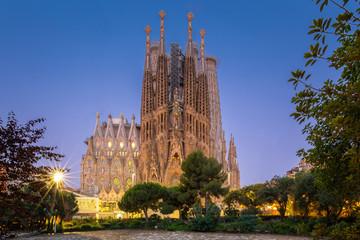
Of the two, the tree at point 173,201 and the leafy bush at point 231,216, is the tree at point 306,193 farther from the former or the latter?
the tree at point 173,201

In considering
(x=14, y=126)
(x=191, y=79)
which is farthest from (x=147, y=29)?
(x=14, y=126)

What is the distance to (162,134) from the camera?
59688 mm

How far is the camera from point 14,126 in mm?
8234

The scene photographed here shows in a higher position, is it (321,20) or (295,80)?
(321,20)

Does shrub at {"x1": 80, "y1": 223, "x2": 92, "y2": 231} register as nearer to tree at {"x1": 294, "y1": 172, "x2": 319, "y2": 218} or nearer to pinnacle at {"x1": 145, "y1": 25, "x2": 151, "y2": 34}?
tree at {"x1": 294, "y1": 172, "x2": 319, "y2": 218}

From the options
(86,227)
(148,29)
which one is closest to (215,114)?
(148,29)

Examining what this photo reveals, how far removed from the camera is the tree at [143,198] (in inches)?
1319

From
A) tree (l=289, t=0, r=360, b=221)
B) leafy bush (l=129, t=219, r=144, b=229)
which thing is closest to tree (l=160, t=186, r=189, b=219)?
leafy bush (l=129, t=219, r=144, b=229)

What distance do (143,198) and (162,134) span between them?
26.8 metres

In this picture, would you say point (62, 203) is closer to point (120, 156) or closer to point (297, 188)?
point (297, 188)

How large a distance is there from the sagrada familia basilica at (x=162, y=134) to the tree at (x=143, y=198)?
20.2 metres

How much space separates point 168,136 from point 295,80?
56038 mm

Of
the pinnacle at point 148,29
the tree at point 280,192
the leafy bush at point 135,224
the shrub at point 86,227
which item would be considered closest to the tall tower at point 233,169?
the pinnacle at point 148,29

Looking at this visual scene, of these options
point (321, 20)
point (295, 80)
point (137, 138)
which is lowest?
point (295, 80)
